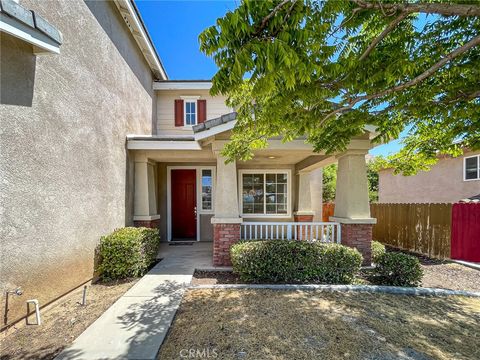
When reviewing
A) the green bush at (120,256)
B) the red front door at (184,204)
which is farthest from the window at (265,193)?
the green bush at (120,256)

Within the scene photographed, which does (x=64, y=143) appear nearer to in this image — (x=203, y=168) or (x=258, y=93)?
(x=258, y=93)

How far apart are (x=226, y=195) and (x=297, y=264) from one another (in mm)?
2446

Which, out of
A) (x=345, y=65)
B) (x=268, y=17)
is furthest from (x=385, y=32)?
(x=268, y=17)

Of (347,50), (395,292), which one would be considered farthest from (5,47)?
(395,292)

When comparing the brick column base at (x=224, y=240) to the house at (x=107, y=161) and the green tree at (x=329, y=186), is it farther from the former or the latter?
the green tree at (x=329, y=186)

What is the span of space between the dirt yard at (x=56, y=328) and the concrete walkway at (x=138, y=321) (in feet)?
0.63

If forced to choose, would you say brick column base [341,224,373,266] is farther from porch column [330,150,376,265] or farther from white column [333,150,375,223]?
white column [333,150,375,223]

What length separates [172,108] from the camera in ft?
34.2

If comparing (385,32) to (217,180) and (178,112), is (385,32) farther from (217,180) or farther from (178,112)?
(178,112)

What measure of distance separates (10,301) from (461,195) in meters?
17.0

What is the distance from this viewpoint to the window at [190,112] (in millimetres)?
10359

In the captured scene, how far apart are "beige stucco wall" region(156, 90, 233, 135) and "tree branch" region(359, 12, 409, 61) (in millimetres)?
7453

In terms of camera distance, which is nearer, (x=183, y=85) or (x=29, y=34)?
(x=29, y=34)

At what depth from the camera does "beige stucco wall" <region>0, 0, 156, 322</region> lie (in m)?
3.41
